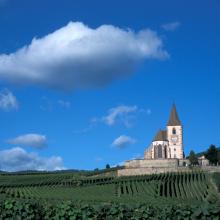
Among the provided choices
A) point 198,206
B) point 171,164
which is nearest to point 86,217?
point 198,206

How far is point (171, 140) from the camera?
128 m

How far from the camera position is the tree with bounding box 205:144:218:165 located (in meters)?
108

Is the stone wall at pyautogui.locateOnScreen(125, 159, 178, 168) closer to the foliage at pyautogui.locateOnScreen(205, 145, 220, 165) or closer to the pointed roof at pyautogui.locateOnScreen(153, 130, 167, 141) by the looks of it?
the foliage at pyautogui.locateOnScreen(205, 145, 220, 165)

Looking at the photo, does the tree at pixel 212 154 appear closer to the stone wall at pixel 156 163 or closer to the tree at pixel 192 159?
the tree at pixel 192 159

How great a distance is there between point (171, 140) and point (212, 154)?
1956 cm

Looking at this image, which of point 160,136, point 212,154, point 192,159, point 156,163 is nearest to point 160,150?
point 160,136

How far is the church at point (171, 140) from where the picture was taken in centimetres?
12612

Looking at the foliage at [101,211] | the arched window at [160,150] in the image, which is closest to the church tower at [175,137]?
the arched window at [160,150]

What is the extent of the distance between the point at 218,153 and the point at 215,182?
140 feet

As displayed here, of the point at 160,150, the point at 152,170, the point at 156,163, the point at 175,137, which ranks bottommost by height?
the point at 152,170

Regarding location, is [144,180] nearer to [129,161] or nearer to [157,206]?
[129,161]

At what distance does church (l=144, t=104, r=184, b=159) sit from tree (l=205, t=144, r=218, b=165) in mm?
16440

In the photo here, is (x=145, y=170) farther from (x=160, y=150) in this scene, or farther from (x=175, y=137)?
(x=175, y=137)

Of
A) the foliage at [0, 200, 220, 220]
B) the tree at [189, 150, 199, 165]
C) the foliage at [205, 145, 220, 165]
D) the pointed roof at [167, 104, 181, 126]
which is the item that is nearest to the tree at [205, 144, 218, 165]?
the foliage at [205, 145, 220, 165]
